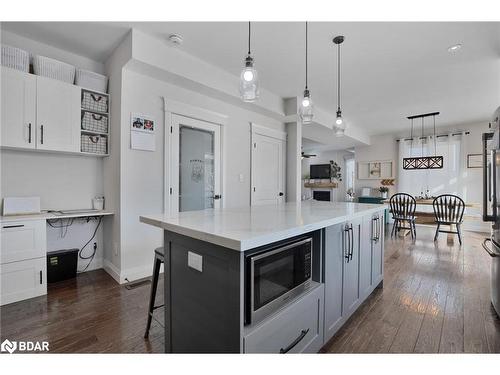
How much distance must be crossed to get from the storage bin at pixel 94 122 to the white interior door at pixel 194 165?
779 mm

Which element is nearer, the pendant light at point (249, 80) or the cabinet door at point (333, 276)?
the cabinet door at point (333, 276)

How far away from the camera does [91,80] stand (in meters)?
2.91

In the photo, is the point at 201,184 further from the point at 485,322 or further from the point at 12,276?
the point at 485,322

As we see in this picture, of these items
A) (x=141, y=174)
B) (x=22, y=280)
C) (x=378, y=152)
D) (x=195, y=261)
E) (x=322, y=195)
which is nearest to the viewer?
(x=195, y=261)

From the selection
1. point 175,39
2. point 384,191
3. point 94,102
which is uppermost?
point 175,39

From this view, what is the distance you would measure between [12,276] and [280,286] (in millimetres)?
2527

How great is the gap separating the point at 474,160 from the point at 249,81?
7.05 meters

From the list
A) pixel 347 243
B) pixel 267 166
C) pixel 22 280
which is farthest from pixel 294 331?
pixel 267 166

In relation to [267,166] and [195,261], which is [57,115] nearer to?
[195,261]

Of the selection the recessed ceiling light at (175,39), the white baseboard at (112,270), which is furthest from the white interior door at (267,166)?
the white baseboard at (112,270)

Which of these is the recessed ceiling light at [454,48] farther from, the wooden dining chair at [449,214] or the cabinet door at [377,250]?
the wooden dining chair at [449,214]

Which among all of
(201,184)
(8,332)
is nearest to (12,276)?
(8,332)

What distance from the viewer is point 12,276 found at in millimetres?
2275

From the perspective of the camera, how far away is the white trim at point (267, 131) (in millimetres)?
4309
